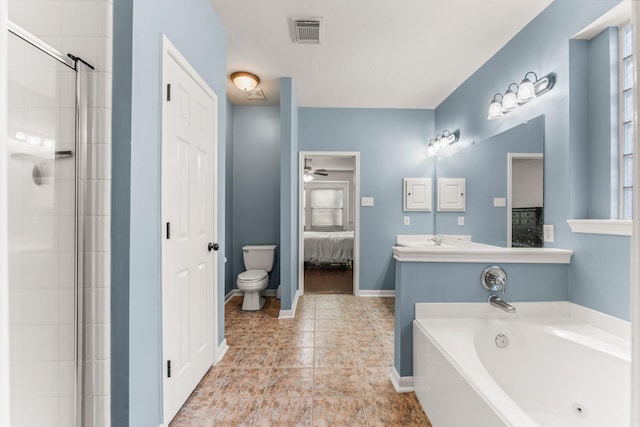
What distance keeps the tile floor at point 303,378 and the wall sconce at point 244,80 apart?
8.37 feet

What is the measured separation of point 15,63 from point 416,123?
12.7ft

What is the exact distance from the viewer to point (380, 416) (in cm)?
157

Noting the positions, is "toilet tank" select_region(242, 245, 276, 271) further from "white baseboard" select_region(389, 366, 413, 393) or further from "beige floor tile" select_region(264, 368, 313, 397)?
"white baseboard" select_region(389, 366, 413, 393)

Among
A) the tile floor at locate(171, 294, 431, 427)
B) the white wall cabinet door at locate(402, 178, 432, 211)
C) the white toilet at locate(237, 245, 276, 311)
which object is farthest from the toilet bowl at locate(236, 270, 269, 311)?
the white wall cabinet door at locate(402, 178, 432, 211)

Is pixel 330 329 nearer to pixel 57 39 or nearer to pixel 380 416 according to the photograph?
pixel 380 416

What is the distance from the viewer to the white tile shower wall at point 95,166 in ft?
3.62

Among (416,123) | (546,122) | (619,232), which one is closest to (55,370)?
(619,232)

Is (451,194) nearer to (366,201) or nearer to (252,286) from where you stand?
(366,201)

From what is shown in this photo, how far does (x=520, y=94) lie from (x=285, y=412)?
2.70 meters

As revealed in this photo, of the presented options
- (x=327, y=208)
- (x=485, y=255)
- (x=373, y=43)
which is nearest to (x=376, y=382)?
(x=485, y=255)

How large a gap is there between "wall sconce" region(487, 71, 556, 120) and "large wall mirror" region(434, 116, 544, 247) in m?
0.18

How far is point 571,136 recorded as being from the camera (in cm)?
180

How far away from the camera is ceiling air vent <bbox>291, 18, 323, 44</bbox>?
2189 mm

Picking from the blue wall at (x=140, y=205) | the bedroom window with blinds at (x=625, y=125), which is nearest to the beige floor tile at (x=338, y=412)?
the blue wall at (x=140, y=205)
